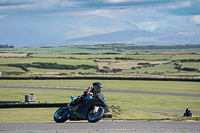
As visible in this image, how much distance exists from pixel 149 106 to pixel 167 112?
4855 mm

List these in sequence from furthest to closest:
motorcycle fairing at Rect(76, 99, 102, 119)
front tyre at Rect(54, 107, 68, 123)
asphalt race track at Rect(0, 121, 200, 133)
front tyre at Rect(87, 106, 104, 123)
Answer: asphalt race track at Rect(0, 121, 200, 133) < front tyre at Rect(54, 107, 68, 123) < front tyre at Rect(87, 106, 104, 123) < motorcycle fairing at Rect(76, 99, 102, 119)

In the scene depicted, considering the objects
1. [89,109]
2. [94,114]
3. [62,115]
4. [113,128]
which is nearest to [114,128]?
[113,128]

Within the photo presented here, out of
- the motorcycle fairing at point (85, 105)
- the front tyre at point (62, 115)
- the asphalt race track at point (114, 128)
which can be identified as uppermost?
the motorcycle fairing at point (85, 105)

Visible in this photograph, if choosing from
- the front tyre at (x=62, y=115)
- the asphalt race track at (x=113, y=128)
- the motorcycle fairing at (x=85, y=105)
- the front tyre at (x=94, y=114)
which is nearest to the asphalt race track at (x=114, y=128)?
the asphalt race track at (x=113, y=128)

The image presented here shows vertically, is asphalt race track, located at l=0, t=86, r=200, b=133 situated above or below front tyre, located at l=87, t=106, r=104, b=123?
below

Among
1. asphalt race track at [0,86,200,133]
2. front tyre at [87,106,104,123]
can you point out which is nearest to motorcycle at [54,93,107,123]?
front tyre at [87,106,104,123]

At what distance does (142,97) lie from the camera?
54406 millimetres

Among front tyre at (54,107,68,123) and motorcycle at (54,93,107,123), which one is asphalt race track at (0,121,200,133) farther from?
motorcycle at (54,93,107,123)

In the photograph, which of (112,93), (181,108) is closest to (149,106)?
(181,108)

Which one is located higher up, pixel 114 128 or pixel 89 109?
pixel 89 109

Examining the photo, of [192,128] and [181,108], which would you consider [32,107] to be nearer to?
[181,108]

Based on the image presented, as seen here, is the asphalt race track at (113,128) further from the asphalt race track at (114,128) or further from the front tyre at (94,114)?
the front tyre at (94,114)

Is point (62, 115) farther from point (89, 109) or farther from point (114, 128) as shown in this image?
point (114, 128)

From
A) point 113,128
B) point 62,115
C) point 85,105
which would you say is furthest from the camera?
point 113,128
